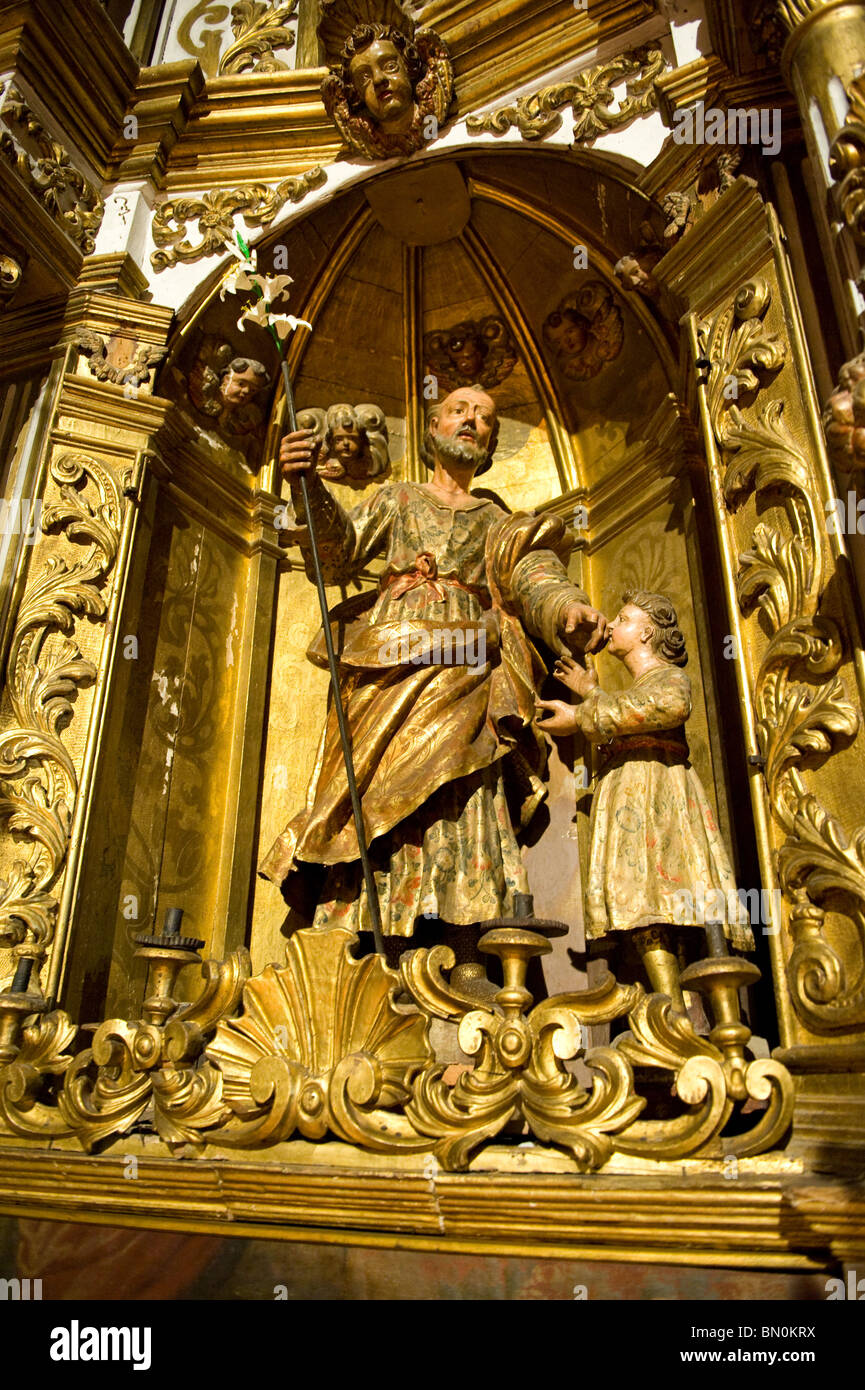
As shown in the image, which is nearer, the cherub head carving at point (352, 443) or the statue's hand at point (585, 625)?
the statue's hand at point (585, 625)

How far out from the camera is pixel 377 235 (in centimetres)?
373

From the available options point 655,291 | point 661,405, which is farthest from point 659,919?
point 655,291

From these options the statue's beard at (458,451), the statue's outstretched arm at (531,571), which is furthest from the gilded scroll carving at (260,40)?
the statue's outstretched arm at (531,571)

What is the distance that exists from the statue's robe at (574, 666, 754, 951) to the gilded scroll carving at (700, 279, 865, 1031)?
0.32 meters

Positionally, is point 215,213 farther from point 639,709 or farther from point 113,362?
point 639,709

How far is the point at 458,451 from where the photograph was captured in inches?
128

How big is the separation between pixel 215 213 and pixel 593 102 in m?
1.35

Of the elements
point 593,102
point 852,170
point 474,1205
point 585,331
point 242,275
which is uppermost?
point 593,102

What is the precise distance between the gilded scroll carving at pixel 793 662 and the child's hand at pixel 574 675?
1.89 ft

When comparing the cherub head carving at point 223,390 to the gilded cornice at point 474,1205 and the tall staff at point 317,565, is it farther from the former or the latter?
the gilded cornice at point 474,1205

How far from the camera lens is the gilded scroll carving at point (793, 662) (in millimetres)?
1749

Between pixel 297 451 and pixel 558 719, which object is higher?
pixel 297 451

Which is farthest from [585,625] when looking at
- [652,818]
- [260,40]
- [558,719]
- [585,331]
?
[260,40]
